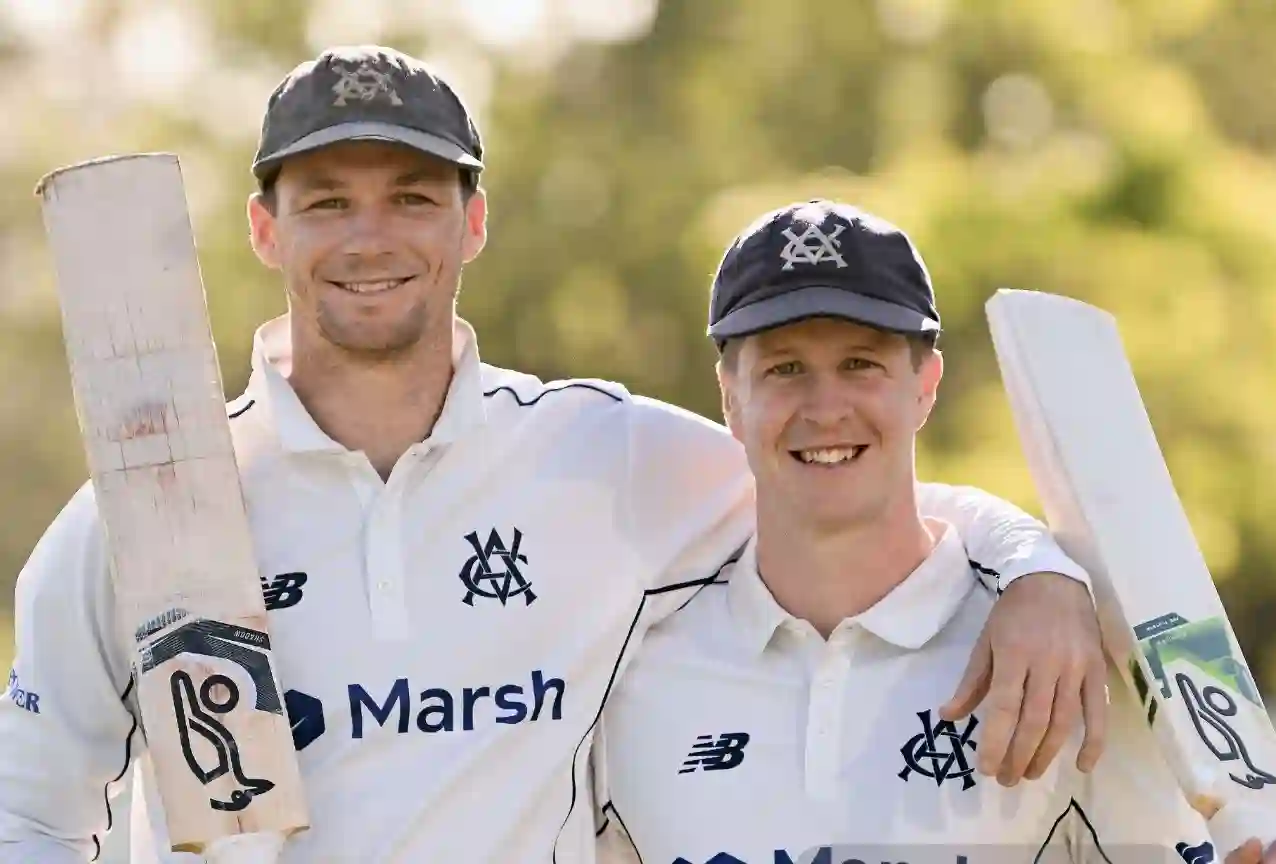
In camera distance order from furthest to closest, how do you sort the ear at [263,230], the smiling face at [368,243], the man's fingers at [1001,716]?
1. the ear at [263,230]
2. the smiling face at [368,243]
3. the man's fingers at [1001,716]

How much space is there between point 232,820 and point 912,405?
1.07 m

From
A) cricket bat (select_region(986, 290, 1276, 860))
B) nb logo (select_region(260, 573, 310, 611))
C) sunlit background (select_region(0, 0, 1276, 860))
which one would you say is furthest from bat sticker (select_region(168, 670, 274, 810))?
sunlit background (select_region(0, 0, 1276, 860))

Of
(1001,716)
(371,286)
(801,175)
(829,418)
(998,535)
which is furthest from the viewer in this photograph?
(801,175)

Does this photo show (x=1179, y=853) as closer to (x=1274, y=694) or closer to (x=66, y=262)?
(x=66, y=262)

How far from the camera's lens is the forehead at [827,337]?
2.42m

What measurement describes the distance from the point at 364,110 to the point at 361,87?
0.15ft

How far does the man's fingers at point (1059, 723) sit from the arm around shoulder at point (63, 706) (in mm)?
1226

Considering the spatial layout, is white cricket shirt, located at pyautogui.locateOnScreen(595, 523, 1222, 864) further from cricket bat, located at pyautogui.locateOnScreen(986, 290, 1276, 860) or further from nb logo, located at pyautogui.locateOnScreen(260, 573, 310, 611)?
nb logo, located at pyautogui.locateOnScreen(260, 573, 310, 611)

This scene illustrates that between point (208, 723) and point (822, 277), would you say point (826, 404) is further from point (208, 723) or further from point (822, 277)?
point (208, 723)

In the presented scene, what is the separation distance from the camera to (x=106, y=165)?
2.53 m

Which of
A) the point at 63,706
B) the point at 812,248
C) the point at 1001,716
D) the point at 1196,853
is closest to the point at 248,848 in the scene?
the point at 63,706

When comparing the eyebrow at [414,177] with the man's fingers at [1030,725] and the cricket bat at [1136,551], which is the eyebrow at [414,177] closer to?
the cricket bat at [1136,551]

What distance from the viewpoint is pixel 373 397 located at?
2.54 metres

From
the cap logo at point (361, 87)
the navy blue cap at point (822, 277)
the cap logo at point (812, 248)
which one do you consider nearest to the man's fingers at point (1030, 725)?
the navy blue cap at point (822, 277)
